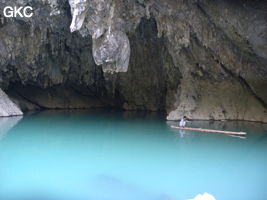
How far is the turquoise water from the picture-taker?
21.3 ft

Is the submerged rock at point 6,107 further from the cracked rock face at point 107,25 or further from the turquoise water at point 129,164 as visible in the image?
the cracked rock face at point 107,25

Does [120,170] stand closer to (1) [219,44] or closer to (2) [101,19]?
(2) [101,19]

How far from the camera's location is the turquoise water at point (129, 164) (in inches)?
256

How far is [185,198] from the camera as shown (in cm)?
609

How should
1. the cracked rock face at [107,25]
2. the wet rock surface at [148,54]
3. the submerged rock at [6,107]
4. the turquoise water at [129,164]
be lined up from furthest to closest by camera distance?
the submerged rock at [6,107], the wet rock surface at [148,54], the cracked rock face at [107,25], the turquoise water at [129,164]

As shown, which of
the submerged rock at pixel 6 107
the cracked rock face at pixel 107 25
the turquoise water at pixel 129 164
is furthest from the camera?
the submerged rock at pixel 6 107

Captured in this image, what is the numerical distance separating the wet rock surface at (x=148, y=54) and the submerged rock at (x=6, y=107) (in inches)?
68.8

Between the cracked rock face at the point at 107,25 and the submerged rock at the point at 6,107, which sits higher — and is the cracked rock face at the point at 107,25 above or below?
above

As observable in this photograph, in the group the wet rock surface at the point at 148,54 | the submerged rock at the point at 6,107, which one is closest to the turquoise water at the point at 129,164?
the wet rock surface at the point at 148,54

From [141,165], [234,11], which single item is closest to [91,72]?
[234,11]

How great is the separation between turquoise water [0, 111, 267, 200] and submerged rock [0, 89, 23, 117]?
385 cm

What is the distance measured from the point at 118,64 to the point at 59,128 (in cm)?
374

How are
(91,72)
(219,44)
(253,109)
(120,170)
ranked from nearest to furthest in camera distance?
(120,170)
(219,44)
(253,109)
(91,72)

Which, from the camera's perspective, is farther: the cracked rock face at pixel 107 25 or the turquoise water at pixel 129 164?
the cracked rock face at pixel 107 25
